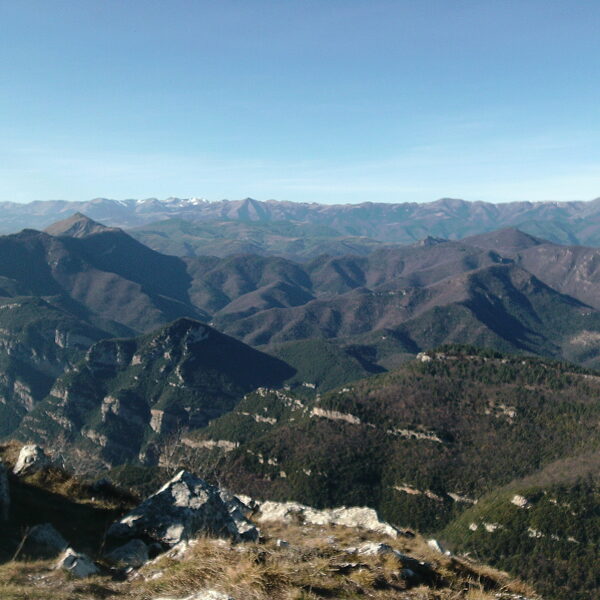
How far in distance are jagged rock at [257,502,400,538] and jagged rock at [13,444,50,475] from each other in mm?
16291

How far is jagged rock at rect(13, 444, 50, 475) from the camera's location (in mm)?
32303

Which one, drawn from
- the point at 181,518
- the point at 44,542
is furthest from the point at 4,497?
the point at 181,518

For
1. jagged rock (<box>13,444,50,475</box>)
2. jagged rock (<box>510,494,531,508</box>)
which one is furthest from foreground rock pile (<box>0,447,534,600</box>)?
jagged rock (<box>510,494,531,508</box>)

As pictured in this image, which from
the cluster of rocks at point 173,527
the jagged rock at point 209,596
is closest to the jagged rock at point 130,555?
the cluster of rocks at point 173,527

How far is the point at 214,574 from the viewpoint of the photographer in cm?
1859

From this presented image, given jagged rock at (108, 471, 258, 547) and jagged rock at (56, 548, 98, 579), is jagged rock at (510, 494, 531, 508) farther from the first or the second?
jagged rock at (56, 548, 98, 579)

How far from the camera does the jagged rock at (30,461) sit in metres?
32.3

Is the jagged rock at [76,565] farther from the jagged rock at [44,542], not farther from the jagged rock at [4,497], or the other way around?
the jagged rock at [4,497]

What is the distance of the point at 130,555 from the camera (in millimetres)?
23719

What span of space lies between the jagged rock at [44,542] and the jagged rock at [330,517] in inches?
654

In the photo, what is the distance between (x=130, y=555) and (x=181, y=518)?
4807 mm

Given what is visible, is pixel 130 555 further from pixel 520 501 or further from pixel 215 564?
pixel 520 501

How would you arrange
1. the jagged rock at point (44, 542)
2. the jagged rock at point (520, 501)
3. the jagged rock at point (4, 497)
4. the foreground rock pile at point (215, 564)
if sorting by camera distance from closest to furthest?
1. the foreground rock pile at point (215, 564)
2. the jagged rock at point (44, 542)
3. the jagged rock at point (4, 497)
4. the jagged rock at point (520, 501)

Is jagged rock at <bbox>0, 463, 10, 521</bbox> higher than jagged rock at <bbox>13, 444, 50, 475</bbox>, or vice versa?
jagged rock at <bbox>0, 463, 10, 521</bbox>
